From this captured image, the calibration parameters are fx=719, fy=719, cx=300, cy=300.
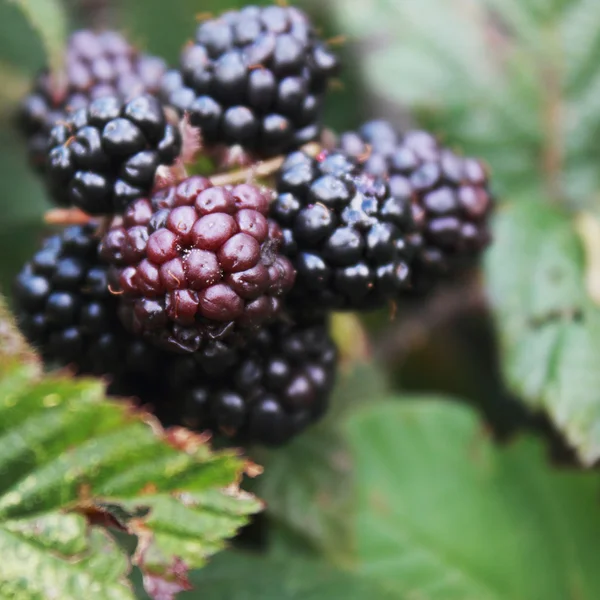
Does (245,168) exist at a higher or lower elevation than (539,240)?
higher

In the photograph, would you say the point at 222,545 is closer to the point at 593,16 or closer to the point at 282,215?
the point at 282,215

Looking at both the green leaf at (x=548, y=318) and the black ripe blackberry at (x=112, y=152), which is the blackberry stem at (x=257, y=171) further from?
the green leaf at (x=548, y=318)

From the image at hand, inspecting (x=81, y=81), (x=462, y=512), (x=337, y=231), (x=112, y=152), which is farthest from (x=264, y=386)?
(x=462, y=512)

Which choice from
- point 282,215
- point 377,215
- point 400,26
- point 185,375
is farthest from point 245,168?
point 400,26

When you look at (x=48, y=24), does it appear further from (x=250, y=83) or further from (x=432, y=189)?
(x=432, y=189)

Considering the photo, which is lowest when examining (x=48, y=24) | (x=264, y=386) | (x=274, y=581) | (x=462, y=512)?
(x=462, y=512)
